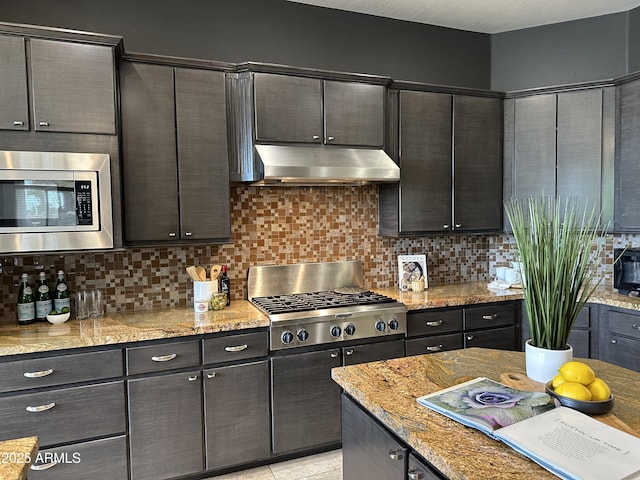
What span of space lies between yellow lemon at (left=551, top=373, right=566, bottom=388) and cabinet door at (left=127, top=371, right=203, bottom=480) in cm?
188

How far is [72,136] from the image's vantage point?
100 inches

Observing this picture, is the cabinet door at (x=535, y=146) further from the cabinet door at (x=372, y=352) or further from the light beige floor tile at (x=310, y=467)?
the light beige floor tile at (x=310, y=467)

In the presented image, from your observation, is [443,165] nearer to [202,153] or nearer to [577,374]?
[202,153]

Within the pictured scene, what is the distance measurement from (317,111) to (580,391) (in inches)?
93.8

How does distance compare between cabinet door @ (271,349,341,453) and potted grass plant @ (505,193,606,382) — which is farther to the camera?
cabinet door @ (271,349,341,453)

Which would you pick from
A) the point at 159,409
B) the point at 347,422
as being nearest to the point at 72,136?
the point at 159,409

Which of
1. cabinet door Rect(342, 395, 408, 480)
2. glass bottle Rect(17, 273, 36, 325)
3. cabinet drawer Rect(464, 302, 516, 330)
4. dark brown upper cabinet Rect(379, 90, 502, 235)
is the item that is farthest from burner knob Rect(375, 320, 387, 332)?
glass bottle Rect(17, 273, 36, 325)

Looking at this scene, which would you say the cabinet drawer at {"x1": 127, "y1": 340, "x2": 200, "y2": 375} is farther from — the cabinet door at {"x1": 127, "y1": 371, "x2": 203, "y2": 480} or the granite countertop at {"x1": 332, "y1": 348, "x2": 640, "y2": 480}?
the granite countertop at {"x1": 332, "y1": 348, "x2": 640, "y2": 480}

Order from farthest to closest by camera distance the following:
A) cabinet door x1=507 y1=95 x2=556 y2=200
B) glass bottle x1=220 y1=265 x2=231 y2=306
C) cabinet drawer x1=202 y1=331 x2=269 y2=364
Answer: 1. cabinet door x1=507 y1=95 x2=556 y2=200
2. glass bottle x1=220 y1=265 x2=231 y2=306
3. cabinet drawer x1=202 y1=331 x2=269 y2=364

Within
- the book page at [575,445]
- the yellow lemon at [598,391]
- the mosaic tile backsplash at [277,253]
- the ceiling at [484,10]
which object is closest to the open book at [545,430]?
the book page at [575,445]

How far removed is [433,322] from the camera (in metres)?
3.24

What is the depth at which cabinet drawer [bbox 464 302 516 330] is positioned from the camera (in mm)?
3371

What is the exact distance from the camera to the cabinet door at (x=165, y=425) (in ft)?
8.32

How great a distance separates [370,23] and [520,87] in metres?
1.43
